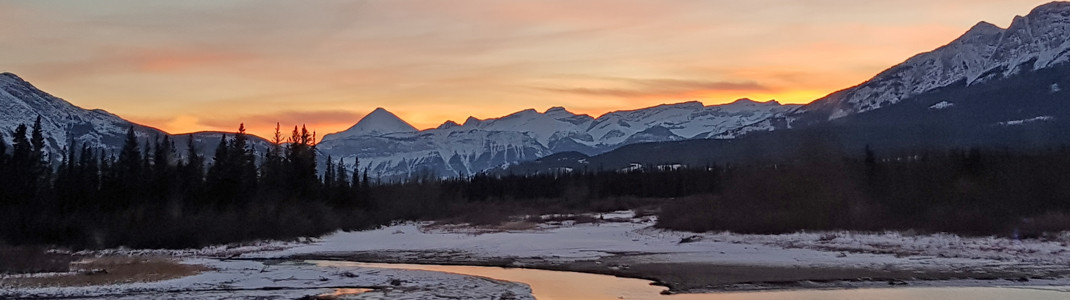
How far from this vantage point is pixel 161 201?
7575 cm

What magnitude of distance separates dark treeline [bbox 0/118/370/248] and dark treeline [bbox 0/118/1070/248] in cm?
12

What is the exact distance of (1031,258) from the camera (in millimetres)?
35000

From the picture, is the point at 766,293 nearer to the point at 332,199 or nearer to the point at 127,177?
the point at 127,177

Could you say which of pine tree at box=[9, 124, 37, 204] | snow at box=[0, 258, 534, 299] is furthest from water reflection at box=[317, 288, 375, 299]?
pine tree at box=[9, 124, 37, 204]

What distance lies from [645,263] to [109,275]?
20.9m

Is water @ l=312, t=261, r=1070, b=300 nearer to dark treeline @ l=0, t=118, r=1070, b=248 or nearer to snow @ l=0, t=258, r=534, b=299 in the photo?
snow @ l=0, t=258, r=534, b=299

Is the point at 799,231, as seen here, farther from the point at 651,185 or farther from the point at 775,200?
the point at 651,185

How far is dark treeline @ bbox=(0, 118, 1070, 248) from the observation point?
188 feet

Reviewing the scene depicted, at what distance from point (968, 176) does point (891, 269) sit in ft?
150

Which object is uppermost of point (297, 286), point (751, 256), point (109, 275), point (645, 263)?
point (109, 275)

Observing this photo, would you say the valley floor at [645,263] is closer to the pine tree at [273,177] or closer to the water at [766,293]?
the water at [766,293]

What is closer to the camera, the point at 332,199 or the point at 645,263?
the point at 645,263

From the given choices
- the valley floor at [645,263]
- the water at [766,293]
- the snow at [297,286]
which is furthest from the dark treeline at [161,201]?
the water at [766,293]

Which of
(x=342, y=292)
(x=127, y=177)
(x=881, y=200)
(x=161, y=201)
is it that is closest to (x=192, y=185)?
(x=161, y=201)
